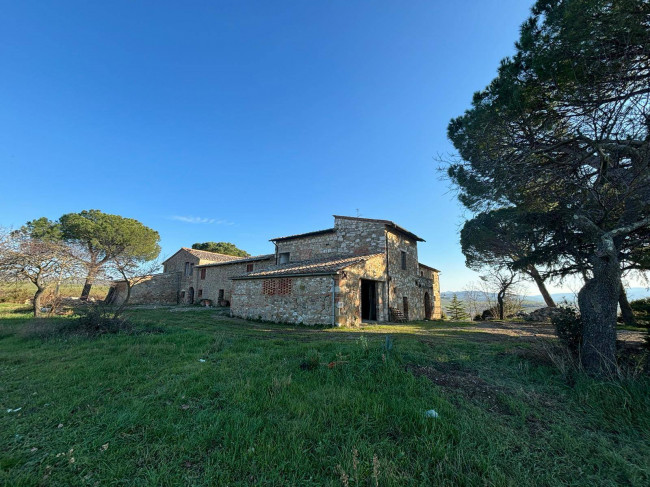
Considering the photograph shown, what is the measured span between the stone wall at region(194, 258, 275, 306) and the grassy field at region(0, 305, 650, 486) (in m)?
17.8

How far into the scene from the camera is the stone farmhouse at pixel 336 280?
42.2 feet

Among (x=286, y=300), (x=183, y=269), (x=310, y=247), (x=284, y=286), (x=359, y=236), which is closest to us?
(x=286, y=300)

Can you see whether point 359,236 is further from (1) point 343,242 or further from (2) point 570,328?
(2) point 570,328

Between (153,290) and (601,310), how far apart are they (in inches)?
1308

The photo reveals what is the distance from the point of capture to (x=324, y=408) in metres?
3.45

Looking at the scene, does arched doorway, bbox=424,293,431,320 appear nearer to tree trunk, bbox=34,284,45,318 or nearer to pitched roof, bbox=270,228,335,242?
pitched roof, bbox=270,228,335,242

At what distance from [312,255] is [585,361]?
1482cm

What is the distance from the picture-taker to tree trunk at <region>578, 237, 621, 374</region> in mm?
4711

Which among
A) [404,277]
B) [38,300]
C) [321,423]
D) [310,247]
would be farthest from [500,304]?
[38,300]

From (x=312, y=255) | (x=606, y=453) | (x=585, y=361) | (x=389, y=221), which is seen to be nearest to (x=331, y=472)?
(x=606, y=453)

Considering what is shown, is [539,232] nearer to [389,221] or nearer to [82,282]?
[389,221]

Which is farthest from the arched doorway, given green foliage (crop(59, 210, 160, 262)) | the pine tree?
green foliage (crop(59, 210, 160, 262))

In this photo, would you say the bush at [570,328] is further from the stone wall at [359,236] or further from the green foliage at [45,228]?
the green foliage at [45,228]

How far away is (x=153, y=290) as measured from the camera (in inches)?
1139
